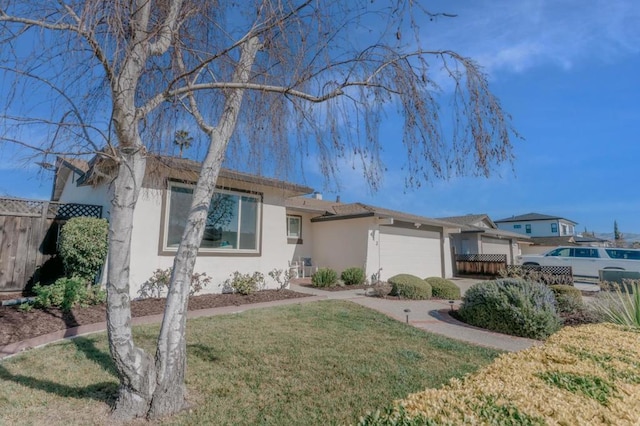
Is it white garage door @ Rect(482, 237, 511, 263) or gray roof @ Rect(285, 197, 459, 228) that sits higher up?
gray roof @ Rect(285, 197, 459, 228)

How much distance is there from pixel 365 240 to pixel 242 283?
243 inches

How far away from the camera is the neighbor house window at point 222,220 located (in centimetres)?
897

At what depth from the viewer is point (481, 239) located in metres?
23.0

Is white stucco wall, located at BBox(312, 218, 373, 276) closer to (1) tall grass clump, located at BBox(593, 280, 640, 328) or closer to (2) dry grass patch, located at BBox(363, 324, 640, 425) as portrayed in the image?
(1) tall grass clump, located at BBox(593, 280, 640, 328)

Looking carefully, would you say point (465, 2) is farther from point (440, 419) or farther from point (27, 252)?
point (27, 252)

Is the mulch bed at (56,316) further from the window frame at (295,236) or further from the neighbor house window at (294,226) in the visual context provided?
the neighbor house window at (294,226)

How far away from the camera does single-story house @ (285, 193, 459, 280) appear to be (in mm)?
14305

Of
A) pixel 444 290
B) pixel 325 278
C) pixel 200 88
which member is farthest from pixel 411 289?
pixel 200 88

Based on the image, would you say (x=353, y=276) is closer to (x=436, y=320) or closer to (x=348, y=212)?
(x=348, y=212)

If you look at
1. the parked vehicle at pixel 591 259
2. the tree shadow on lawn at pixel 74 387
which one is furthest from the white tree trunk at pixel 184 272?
the parked vehicle at pixel 591 259

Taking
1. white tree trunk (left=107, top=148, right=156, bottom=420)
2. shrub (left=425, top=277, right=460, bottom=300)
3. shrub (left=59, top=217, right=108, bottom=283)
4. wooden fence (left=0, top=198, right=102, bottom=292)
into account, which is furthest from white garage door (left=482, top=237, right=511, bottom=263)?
white tree trunk (left=107, top=148, right=156, bottom=420)

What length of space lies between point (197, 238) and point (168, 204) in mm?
6083

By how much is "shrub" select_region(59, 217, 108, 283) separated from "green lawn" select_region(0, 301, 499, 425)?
2.89m

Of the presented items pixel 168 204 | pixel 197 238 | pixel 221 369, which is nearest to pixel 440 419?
pixel 197 238
